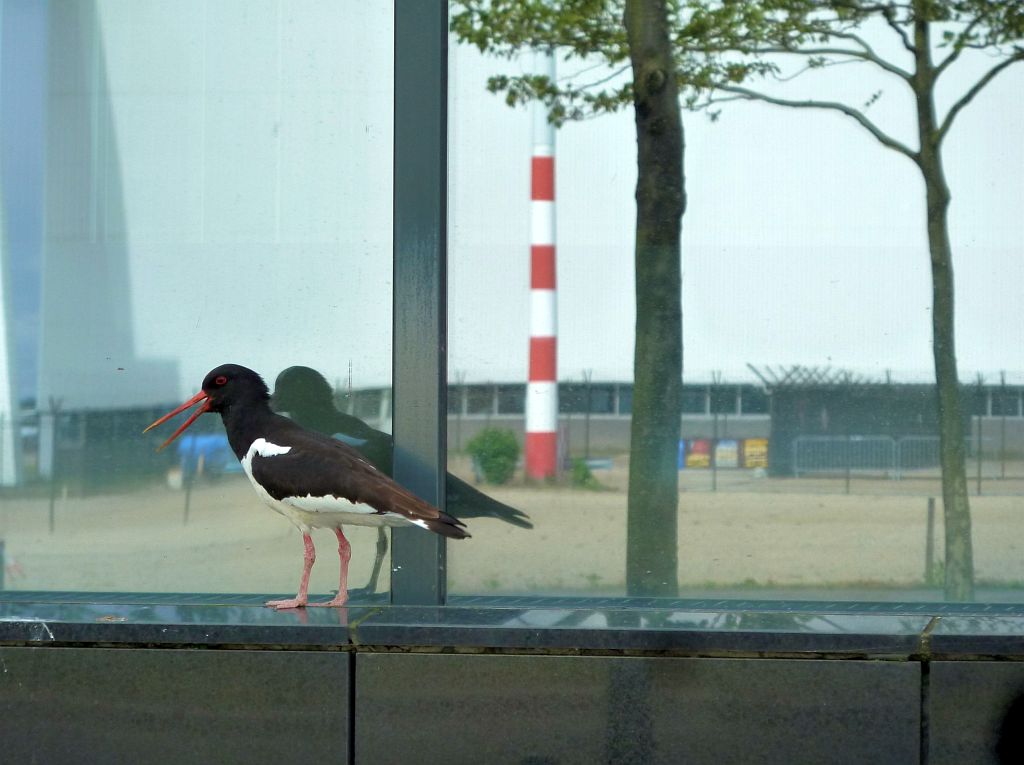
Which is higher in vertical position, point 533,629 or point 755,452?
point 755,452

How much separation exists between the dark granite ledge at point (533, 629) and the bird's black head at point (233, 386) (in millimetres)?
764

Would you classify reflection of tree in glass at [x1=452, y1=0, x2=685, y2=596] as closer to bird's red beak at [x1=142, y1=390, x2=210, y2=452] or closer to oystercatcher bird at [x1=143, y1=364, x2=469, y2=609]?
oystercatcher bird at [x1=143, y1=364, x2=469, y2=609]

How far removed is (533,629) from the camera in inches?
198

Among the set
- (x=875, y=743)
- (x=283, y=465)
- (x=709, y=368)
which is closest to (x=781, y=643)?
(x=875, y=743)

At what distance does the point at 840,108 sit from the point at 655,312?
1064 millimetres

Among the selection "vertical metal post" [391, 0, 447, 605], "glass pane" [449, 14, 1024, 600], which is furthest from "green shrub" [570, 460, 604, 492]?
"vertical metal post" [391, 0, 447, 605]

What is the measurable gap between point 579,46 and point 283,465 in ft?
6.65

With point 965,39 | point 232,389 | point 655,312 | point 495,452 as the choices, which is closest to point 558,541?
point 495,452

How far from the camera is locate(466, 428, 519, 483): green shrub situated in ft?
19.1

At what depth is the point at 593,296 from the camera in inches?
230

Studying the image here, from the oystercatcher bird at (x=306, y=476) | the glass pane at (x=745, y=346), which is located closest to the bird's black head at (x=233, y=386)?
the oystercatcher bird at (x=306, y=476)

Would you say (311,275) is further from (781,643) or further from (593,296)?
(781,643)

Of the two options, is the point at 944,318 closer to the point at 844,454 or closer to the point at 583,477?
the point at 844,454

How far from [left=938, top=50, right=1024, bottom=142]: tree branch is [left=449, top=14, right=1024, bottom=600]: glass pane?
0.11 feet
